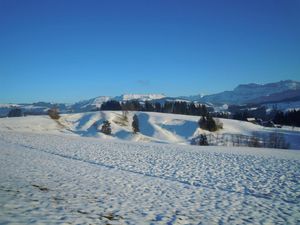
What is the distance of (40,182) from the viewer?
14266 millimetres

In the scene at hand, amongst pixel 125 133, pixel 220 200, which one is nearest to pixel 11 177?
pixel 220 200

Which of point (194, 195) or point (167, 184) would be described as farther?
point (167, 184)

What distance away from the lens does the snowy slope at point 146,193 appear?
10.0 meters

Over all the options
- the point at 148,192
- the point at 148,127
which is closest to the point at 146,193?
the point at 148,192

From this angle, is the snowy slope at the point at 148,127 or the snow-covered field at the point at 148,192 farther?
the snowy slope at the point at 148,127

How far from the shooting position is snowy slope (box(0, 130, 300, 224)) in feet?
32.8

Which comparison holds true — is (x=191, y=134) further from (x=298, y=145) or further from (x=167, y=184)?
(x=167, y=184)

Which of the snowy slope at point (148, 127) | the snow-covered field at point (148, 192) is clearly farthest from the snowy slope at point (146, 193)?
the snowy slope at point (148, 127)

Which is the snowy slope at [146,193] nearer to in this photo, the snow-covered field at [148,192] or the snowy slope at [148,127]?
the snow-covered field at [148,192]

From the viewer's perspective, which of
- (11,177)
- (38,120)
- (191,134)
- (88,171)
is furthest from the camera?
(191,134)

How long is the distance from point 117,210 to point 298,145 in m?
97.1

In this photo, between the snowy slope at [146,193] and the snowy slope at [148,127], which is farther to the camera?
the snowy slope at [148,127]

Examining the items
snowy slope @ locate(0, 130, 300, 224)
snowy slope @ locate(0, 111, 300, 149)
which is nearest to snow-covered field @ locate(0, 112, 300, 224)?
snowy slope @ locate(0, 130, 300, 224)

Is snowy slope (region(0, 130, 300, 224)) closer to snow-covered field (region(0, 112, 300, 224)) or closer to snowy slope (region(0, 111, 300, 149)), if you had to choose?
snow-covered field (region(0, 112, 300, 224))
